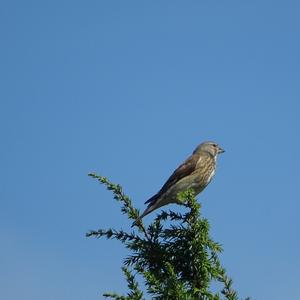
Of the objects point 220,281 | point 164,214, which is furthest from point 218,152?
point 220,281

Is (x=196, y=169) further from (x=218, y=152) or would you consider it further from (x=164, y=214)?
(x=164, y=214)

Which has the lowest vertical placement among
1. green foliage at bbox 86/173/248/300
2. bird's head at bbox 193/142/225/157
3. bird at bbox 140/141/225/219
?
green foliage at bbox 86/173/248/300

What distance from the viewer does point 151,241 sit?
199 inches

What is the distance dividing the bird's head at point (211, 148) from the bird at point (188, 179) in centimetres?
35

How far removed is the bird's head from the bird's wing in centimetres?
79

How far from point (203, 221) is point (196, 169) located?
18.9 feet

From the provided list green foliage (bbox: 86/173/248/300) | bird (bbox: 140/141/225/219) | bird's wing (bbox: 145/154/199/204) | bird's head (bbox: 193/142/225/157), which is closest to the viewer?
green foliage (bbox: 86/173/248/300)

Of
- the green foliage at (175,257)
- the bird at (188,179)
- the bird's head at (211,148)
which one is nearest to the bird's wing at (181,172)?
the bird at (188,179)

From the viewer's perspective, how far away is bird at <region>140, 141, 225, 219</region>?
1021 cm

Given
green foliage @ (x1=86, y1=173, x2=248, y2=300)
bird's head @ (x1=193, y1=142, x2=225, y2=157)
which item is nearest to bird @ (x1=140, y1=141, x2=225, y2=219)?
bird's head @ (x1=193, y1=142, x2=225, y2=157)

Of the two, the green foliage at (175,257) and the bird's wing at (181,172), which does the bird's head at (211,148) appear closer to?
the bird's wing at (181,172)

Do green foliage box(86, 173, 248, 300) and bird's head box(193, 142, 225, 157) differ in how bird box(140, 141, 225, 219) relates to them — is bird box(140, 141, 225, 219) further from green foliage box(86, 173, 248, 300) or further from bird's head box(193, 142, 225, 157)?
green foliage box(86, 173, 248, 300)

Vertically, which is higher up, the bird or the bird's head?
the bird's head

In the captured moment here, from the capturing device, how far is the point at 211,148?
480 inches
